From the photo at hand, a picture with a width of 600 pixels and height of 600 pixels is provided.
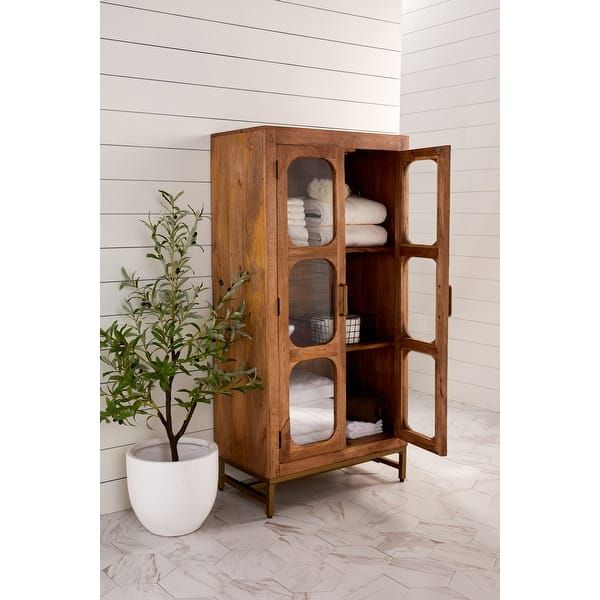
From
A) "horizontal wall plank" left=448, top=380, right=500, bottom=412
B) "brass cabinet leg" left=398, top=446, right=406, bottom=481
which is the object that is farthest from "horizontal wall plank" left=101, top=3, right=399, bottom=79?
"horizontal wall plank" left=448, top=380, right=500, bottom=412

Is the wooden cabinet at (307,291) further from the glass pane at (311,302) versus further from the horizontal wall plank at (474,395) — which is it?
the horizontal wall plank at (474,395)

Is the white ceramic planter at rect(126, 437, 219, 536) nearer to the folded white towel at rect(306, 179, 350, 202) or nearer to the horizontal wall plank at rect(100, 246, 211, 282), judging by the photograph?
the horizontal wall plank at rect(100, 246, 211, 282)

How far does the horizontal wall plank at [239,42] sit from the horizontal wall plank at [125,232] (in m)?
0.69

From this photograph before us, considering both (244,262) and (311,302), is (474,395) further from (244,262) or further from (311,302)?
(244,262)

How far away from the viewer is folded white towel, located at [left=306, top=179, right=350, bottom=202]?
282cm

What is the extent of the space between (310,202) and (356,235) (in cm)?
32

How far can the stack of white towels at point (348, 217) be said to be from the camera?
284 centimetres

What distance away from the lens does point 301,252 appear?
279cm

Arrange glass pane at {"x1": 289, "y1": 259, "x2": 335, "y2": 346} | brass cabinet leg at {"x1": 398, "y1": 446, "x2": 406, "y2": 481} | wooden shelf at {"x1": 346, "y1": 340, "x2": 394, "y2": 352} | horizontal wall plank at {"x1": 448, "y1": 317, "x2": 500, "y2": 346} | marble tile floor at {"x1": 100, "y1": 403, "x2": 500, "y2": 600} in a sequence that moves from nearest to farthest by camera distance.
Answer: marble tile floor at {"x1": 100, "y1": 403, "x2": 500, "y2": 600} → glass pane at {"x1": 289, "y1": 259, "x2": 335, "y2": 346} → wooden shelf at {"x1": 346, "y1": 340, "x2": 394, "y2": 352} → brass cabinet leg at {"x1": 398, "y1": 446, "x2": 406, "y2": 481} → horizontal wall plank at {"x1": 448, "y1": 317, "x2": 500, "y2": 346}

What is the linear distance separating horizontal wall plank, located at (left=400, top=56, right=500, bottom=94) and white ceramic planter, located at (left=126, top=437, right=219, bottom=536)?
290cm
